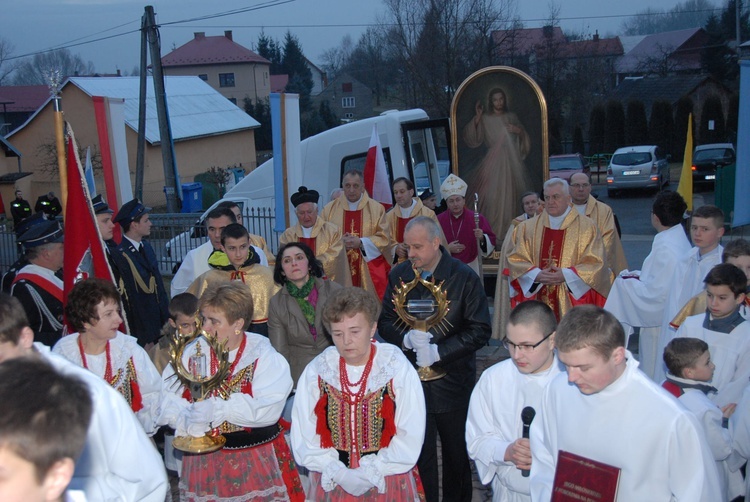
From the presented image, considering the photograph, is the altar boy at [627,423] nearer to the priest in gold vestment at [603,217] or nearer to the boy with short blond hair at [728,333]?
the boy with short blond hair at [728,333]

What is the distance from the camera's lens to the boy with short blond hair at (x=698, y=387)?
4082mm

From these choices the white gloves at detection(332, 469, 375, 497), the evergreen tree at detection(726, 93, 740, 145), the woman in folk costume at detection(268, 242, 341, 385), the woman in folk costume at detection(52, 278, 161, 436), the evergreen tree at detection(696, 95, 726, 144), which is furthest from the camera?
the evergreen tree at detection(696, 95, 726, 144)

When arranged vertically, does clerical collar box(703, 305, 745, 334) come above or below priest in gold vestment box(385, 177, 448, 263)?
below

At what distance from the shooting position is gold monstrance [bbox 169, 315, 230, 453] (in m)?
3.92

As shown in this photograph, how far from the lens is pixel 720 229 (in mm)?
5785

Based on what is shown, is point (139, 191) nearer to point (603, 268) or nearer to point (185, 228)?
point (185, 228)

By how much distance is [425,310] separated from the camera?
4.70m

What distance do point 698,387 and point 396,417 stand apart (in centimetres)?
168

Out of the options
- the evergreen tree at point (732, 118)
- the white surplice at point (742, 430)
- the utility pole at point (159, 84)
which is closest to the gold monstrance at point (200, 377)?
the white surplice at point (742, 430)

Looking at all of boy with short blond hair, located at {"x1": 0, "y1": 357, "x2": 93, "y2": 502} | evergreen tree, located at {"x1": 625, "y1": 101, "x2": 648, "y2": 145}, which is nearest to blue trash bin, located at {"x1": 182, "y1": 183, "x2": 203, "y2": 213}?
evergreen tree, located at {"x1": 625, "y1": 101, "x2": 648, "y2": 145}

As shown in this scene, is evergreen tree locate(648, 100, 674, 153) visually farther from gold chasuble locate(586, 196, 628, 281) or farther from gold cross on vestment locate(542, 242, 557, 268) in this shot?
gold cross on vestment locate(542, 242, 557, 268)

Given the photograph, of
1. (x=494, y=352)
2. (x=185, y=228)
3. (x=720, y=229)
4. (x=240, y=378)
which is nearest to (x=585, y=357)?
(x=240, y=378)

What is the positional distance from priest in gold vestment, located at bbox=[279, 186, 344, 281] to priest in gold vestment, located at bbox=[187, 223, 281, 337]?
166 cm

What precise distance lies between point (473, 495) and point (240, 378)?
2135mm
